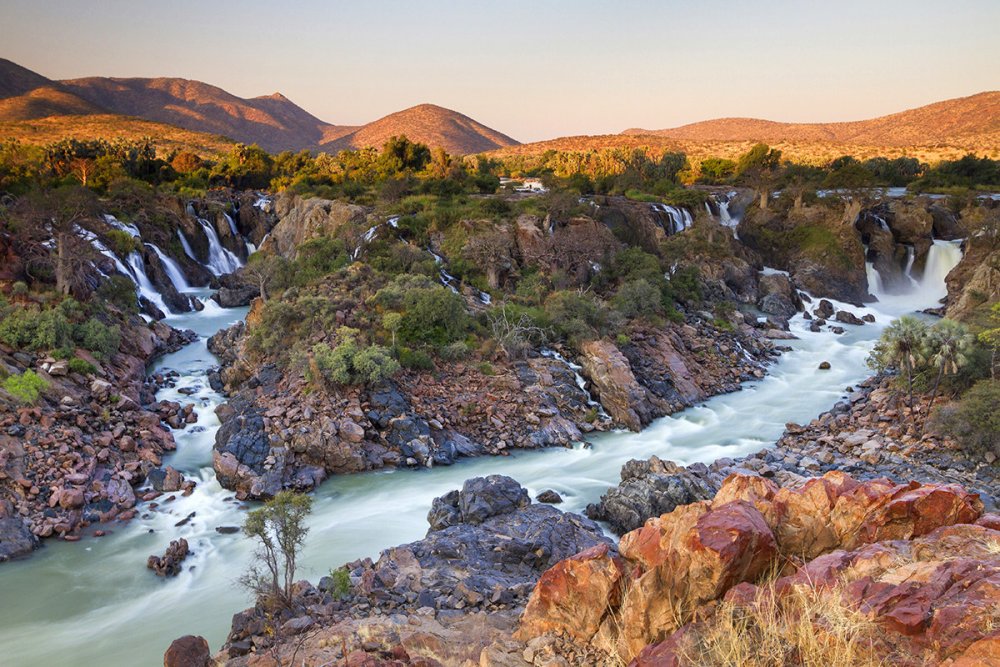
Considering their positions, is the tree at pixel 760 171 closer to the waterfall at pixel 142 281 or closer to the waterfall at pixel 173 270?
the waterfall at pixel 173 270

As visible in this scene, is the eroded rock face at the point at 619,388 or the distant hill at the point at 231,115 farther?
the distant hill at the point at 231,115

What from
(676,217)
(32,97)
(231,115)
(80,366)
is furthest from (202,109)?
(80,366)

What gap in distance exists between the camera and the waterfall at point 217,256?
35906 mm

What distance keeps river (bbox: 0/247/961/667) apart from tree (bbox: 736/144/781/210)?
23.2 m

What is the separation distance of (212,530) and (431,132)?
446 ft

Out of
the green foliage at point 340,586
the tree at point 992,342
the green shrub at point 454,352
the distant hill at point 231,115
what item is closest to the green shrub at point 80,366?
the green shrub at point 454,352

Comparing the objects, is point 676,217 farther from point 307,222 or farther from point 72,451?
point 72,451

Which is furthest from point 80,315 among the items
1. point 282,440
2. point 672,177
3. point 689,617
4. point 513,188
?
point 672,177

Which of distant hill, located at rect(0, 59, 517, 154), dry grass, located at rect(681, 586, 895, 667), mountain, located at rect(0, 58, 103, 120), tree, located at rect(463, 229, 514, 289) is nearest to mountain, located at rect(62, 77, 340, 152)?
distant hill, located at rect(0, 59, 517, 154)

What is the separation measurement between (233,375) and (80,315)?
5.23 metres

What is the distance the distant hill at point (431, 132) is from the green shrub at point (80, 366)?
116489mm

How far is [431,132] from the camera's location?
456 feet

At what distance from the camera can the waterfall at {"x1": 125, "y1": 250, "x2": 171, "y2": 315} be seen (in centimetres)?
2809

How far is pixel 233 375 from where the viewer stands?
20.1m
